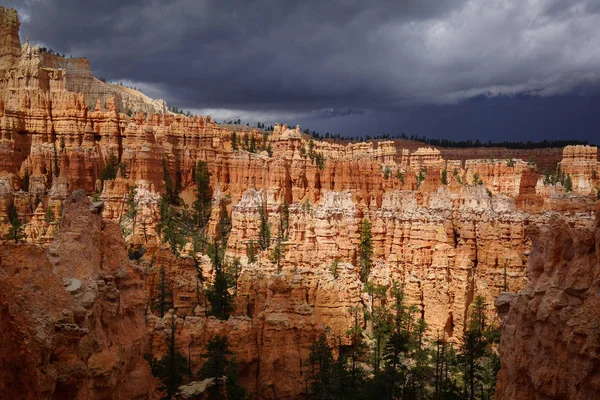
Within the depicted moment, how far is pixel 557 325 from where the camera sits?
10.4 m

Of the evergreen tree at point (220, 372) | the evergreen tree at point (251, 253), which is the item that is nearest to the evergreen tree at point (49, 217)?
the evergreen tree at point (251, 253)

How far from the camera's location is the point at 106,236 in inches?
667

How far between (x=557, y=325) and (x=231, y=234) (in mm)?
38241

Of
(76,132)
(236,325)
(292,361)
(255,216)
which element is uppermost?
(76,132)

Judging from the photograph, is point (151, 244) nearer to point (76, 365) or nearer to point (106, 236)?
point (106, 236)

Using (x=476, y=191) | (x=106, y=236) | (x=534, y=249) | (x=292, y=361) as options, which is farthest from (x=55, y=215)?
(x=534, y=249)

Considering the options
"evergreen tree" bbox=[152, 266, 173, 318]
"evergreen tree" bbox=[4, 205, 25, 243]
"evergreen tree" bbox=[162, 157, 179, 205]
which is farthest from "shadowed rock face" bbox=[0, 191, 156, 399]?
"evergreen tree" bbox=[162, 157, 179, 205]

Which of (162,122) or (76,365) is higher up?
(162,122)

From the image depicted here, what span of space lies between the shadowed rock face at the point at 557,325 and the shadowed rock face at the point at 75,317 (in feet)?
29.6

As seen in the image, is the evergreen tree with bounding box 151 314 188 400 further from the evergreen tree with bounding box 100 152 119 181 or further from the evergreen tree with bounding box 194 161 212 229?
the evergreen tree with bounding box 100 152 119 181

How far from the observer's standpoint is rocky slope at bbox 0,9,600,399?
42.9 feet

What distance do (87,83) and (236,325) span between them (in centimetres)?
7680

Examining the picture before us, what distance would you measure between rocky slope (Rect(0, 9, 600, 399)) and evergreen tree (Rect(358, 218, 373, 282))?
2.01 ft

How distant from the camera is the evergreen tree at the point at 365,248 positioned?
4259 centimetres
